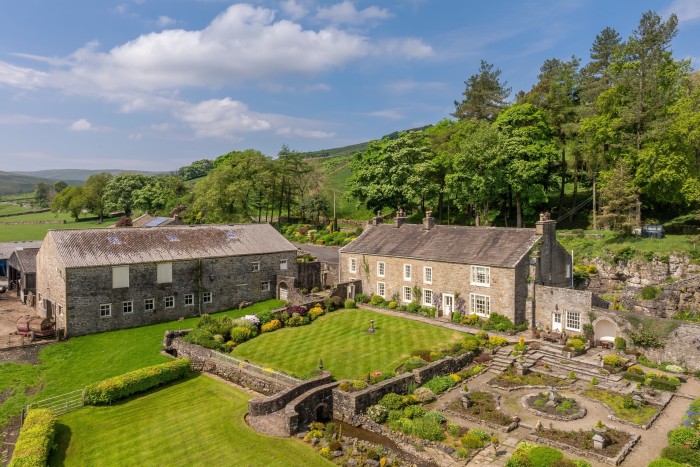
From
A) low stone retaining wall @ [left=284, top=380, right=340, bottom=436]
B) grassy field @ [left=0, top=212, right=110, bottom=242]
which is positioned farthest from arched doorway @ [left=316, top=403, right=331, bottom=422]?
grassy field @ [left=0, top=212, right=110, bottom=242]

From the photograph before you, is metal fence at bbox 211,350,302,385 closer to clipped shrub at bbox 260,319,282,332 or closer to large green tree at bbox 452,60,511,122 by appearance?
clipped shrub at bbox 260,319,282,332

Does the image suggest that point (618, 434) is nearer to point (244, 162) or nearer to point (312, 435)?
point (312, 435)

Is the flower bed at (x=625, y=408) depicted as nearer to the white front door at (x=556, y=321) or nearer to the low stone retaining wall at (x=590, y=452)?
the low stone retaining wall at (x=590, y=452)

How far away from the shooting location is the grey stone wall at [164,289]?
1422 inches

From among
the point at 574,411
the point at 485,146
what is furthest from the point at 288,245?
the point at 574,411

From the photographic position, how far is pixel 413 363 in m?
28.3

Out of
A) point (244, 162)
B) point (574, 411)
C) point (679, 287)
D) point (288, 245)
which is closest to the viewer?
point (574, 411)

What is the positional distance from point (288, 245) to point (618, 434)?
3594 centimetres

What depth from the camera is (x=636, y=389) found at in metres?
25.5

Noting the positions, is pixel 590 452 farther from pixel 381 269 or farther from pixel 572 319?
pixel 381 269

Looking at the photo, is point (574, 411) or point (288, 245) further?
point (288, 245)

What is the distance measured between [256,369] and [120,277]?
17405mm

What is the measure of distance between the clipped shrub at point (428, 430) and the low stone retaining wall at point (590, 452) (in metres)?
4.13

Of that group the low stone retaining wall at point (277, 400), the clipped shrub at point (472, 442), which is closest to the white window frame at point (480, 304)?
the clipped shrub at point (472, 442)
